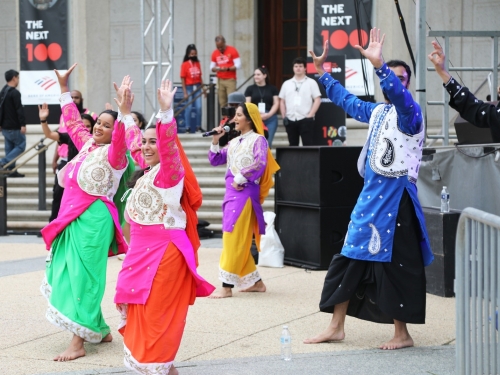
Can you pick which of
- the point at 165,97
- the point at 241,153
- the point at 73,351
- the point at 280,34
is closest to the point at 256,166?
the point at 241,153

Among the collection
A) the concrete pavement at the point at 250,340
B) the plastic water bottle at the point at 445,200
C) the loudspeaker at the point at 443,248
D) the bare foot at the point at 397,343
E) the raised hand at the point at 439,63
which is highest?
the raised hand at the point at 439,63

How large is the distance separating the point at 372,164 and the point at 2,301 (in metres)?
3.63

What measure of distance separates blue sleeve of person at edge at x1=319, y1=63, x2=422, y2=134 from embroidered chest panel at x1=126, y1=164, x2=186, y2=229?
1389 millimetres

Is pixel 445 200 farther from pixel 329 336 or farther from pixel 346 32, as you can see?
pixel 346 32

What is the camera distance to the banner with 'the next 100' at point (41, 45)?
15.8 m

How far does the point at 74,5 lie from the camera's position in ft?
52.9

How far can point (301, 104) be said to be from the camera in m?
13.1

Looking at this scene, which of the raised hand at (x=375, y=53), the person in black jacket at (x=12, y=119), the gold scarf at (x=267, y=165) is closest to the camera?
the raised hand at (x=375, y=53)

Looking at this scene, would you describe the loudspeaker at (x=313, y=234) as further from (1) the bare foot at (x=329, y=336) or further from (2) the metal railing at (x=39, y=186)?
(2) the metal railing at (x=39, y=186)

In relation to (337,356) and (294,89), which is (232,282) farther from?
(294,89)

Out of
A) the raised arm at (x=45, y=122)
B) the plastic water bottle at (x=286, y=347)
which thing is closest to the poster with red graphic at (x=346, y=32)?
the raised arm at (x=45, y=122)

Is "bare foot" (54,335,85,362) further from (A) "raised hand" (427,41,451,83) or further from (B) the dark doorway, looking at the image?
(B) the dark doorway

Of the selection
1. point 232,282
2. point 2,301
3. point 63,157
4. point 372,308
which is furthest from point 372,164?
point 63,157

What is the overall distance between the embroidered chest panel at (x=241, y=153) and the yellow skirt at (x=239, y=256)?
33 centimetres
